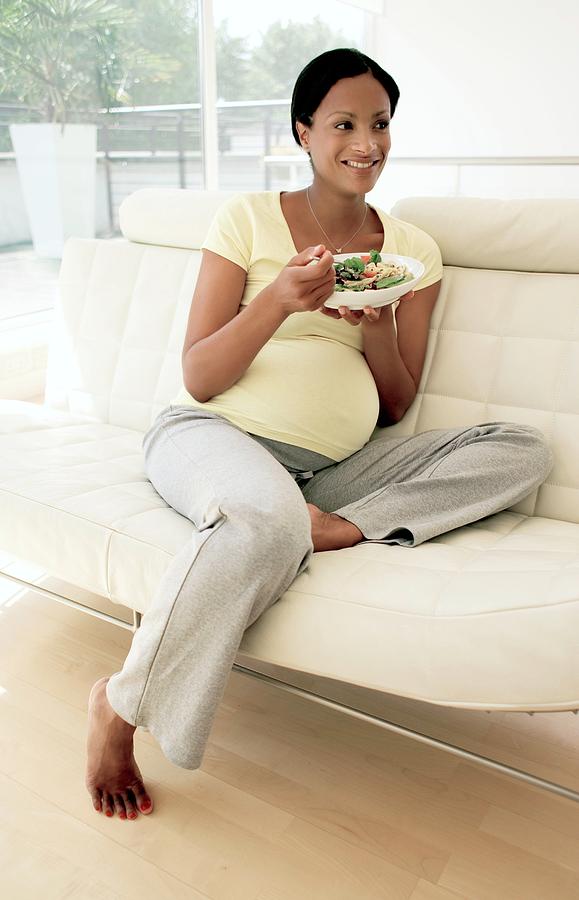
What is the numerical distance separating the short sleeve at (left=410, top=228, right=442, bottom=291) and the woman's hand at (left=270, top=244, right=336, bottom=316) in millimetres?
353

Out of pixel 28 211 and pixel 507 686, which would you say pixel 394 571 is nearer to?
pixel 507 686

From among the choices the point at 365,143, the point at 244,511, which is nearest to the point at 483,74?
the point at 365,143

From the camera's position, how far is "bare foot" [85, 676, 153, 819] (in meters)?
1.27

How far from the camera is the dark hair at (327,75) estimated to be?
152cm

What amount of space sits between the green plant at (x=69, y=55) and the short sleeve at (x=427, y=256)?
7.64 feet

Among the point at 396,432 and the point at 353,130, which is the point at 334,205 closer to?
the point at 353,130

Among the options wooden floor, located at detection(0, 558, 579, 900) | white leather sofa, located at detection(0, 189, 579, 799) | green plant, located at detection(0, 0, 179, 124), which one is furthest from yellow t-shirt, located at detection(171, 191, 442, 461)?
green plant, located at detection(0, 0, 179, 124)

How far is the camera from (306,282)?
4.44 ft

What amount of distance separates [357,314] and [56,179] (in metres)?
2.63

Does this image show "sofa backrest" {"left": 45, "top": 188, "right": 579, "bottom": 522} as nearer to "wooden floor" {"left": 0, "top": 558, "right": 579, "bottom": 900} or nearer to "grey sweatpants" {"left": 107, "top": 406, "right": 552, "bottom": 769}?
"grey sweatpants" {"left": 107, "top": 406, "right": 552, "bottom": 769}

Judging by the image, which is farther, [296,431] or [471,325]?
[471,325]

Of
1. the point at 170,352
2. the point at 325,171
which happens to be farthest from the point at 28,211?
the point at 325,171

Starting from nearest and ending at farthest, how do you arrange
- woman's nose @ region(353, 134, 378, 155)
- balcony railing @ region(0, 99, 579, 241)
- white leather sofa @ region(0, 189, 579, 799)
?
white leather sofa @ region(0, 189, 579, 799) < woman's nose @ region(353, 134, 378, 155) < balcony railing @ region(0, 99, 579, 241)

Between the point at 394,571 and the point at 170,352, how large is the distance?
3.37ft
